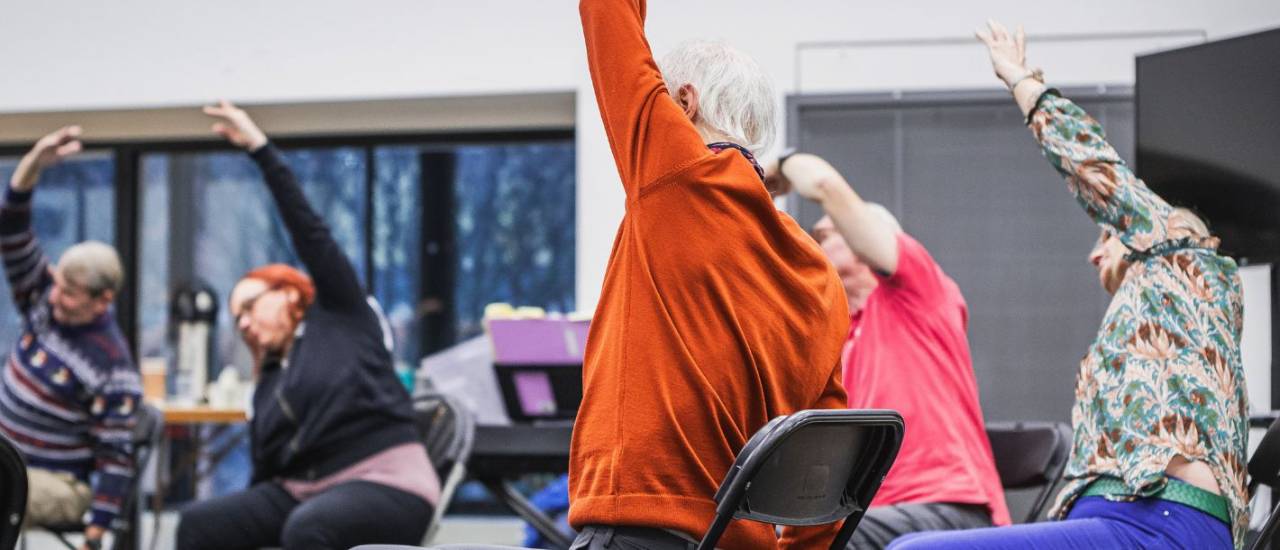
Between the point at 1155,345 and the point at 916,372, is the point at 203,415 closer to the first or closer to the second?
the point at 916,372

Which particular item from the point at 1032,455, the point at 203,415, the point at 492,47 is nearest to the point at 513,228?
the point at 492,47

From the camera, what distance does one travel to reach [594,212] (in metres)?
5.12

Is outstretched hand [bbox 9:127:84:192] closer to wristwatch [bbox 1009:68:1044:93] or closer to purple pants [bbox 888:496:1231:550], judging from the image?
wristwatch [bbox 1009:68:1044:93]

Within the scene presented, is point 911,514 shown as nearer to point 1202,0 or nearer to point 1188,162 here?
point 1188,162

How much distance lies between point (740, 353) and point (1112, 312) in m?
0.91

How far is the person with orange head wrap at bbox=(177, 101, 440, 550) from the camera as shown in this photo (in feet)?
10.6

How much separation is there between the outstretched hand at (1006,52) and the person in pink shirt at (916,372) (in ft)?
1.21

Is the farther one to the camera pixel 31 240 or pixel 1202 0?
pixel 1202 0

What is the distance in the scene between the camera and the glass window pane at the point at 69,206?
595cm

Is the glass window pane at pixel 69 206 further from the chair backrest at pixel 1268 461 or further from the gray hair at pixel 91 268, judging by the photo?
the chair backrest at pixel 1268 461

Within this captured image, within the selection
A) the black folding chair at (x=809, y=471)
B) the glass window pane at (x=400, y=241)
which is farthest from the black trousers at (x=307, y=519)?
the glass window pane at (x=400, y=241)

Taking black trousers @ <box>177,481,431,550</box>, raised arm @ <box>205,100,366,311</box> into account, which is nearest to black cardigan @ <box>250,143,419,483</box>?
raised arm @ <box>205,100,366,311</box>

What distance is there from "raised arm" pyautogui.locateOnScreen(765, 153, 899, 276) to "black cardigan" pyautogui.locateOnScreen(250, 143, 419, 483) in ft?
4.49

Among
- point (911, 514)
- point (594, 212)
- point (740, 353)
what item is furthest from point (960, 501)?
point (594, 212)
